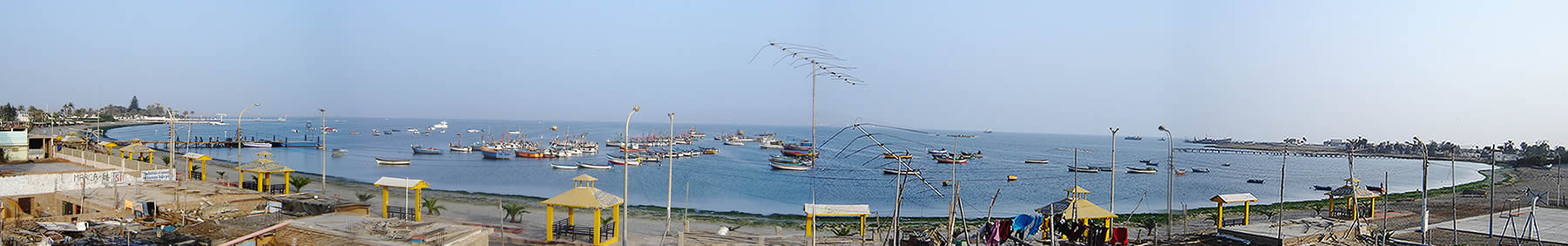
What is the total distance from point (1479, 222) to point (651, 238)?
59.5 ft

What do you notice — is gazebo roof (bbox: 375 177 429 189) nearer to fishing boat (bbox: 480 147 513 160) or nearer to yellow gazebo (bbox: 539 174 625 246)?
yellow gazebo (bbox: 539 174 625 246)

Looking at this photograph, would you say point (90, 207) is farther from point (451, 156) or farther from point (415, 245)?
point (451, 156)

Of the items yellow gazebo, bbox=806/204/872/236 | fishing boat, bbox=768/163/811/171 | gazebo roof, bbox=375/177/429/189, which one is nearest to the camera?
yellow gazebo, bbox=806/204/872/236

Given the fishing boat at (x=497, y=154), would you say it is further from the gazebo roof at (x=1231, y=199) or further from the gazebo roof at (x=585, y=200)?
the gazebo roof at (x=1231, y=199)

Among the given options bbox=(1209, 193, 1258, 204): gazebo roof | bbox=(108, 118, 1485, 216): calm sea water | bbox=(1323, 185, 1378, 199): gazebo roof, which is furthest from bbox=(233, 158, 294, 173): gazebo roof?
→ bbox=(1323, 185, 1378, 199): gazebo roof

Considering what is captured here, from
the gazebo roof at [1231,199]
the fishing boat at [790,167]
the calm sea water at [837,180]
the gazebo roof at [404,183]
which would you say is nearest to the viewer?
the gazebo roof at [404,183]

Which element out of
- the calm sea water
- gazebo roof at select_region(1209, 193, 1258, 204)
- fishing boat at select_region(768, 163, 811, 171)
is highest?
gazebo roof at select_region(1209, 193, 1258, 204)

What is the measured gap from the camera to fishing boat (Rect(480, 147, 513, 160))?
67.5 metres

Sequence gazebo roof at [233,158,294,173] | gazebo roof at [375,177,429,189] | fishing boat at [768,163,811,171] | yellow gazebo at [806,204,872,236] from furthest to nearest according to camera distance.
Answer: fishing boat at [768,163,811,171]
gazebo roof at [233,158,294,173]
gazebo roof at [375,177,429,189]
yellow gazebo at [806,204,872,236]

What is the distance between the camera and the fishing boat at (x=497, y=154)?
67.5 metres

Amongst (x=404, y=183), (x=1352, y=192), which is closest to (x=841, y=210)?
(x=404, y=183)

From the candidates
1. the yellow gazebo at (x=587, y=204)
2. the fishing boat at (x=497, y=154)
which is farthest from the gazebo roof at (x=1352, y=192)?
the fishing boat at (x=497, y=154)

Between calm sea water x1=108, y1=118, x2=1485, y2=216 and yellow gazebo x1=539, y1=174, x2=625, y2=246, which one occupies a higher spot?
yellow gazebo x1=539, y1=174, x2=625, y2=246

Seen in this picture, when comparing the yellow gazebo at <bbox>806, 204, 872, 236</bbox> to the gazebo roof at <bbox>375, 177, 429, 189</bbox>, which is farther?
the gazebo roof at <bbox>375, 177, 429, 189</bbox>
